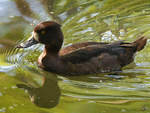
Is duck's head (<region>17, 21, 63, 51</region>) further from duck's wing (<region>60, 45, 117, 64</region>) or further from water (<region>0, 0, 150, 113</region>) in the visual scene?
water (<region>0, 0, 150, 113</region>)

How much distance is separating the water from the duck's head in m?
0.54

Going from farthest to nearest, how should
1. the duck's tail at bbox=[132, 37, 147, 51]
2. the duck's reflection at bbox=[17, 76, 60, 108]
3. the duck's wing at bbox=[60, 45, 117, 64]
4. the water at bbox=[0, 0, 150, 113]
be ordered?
the duck's tail at bbox=[132, 37, 147, 51] < the duck's wing at bbox=[60, 45, 117, 64] < the duck's reflection at bbox=[17, 76, 60, 108] < the water at bbox=[0, 0, 150, 113]

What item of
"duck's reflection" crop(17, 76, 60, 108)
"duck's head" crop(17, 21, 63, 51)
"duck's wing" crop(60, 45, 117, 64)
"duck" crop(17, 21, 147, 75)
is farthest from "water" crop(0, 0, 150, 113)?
"duck's head" crop(17, 21, 63, 51)

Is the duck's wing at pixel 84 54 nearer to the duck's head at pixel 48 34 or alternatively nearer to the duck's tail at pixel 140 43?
the duck's head at pixel 48 34

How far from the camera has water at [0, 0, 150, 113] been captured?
5.81 meters

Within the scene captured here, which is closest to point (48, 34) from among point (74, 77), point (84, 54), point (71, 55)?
point (71, 55)

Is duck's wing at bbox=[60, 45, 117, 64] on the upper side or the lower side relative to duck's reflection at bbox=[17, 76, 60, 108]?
upper

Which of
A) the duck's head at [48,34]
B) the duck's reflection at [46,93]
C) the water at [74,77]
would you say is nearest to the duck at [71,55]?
the duck's head at [48,34]

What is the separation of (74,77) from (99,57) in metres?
0.69

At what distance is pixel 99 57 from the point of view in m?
7.30

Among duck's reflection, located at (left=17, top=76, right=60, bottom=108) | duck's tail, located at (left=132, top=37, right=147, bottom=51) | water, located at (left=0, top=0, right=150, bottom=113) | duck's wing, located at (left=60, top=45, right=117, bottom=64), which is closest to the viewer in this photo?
water, located at (left=0, top=0, right=150, bottom=113)

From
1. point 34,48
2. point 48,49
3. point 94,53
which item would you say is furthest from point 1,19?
point 94,53

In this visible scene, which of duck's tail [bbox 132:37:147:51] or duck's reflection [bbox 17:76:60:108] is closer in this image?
duck's reflection [bbox 17:76:60:108]

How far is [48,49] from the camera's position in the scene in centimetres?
730
